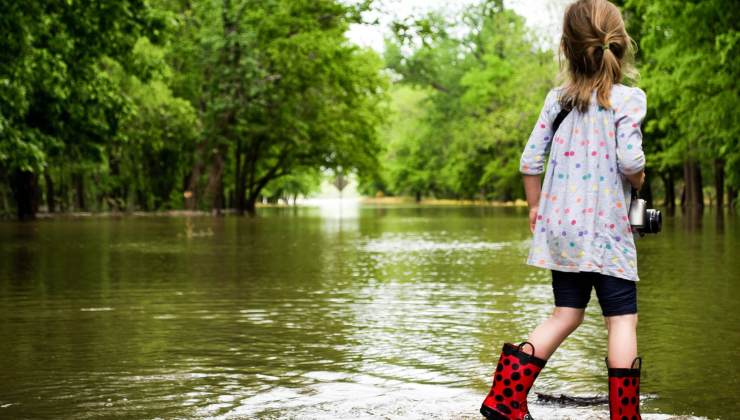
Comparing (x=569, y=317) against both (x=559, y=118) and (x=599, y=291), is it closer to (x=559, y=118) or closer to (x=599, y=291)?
(x=599, y=291)

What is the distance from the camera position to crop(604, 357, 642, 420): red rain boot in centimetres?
488

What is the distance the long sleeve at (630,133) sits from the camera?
192 inches

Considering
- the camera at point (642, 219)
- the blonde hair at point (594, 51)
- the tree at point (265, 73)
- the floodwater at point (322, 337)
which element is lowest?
the floodwater at point (322, 337)

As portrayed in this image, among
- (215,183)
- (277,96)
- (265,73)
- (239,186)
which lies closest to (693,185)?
(277,96)

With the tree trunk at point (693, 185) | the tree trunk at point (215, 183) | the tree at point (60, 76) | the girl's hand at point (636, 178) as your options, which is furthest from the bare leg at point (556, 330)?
the tree trunk at point (693, 185)

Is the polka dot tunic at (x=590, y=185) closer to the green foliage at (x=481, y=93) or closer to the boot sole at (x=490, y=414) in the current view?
the boot sole at (x=490, y=414)

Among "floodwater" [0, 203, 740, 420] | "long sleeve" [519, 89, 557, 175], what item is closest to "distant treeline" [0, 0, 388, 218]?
"floodwater" [0, 203, 740, 420]

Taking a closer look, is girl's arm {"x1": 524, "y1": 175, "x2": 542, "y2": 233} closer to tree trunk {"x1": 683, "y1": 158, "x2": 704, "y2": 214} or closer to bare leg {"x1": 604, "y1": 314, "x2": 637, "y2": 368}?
bare leg {"x1": 604, "y1": 314, "x2": 637, "y2": 368}

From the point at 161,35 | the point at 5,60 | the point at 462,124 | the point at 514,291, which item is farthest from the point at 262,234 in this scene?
the point at 462,124

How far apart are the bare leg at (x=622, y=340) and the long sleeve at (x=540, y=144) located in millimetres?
704

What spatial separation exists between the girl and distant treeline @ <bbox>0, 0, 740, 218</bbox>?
17937 mm

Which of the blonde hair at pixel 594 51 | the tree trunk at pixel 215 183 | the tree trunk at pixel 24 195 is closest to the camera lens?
the blonde hair at pixel 594 51

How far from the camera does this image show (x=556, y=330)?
5.09 metres

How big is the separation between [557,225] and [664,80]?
27067mm
